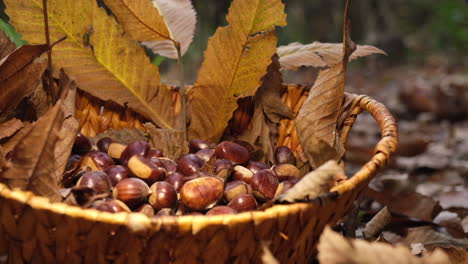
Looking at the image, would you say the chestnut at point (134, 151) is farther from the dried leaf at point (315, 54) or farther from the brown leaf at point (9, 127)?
the dried leaf at point (315, 54)

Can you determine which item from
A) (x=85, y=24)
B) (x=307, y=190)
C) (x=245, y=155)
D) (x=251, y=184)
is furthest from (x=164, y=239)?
(x=85, y=24)

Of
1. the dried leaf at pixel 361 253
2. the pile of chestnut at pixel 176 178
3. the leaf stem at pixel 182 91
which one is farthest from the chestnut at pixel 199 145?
the dried leaf at pixel 361 253

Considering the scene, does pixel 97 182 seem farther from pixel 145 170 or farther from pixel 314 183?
pixel 314 183

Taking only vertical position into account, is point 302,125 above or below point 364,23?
above

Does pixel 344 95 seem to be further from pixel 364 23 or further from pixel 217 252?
pixel 364 23

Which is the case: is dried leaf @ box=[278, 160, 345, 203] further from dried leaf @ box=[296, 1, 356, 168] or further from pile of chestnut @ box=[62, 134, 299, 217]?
dried leaf @ box=[296, 1, 356, 168]

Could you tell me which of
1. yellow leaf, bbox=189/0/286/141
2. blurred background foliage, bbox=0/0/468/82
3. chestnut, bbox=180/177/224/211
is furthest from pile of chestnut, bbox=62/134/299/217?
blurred background foliage, bbox=0/0/468/82
